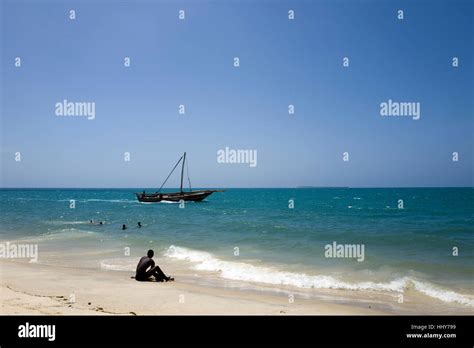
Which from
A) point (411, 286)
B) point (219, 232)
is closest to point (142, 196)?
point (219, 232)

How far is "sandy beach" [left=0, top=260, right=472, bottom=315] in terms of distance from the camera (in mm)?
8953

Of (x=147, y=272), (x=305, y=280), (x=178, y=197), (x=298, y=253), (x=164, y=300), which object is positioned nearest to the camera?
(x=164, y=300)

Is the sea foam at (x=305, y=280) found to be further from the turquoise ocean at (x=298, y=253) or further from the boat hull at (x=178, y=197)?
the boat hull at (x=178, y=197)

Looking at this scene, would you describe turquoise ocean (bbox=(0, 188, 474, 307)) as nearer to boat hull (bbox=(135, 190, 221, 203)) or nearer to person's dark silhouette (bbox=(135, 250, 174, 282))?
person's dark silhouette (bbox=(135, 250, 174, 282))

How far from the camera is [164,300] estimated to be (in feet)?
32.8

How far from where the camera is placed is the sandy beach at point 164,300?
8953 millimetres

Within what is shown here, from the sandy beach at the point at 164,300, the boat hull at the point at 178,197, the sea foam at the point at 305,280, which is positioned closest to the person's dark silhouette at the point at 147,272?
the sandy beach at the point at 164,300

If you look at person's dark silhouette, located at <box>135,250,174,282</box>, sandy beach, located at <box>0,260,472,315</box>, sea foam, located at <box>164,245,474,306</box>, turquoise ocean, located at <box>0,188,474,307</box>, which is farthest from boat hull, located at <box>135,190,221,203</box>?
person's dark silhouette, located at <box>135,250,174,282</box>

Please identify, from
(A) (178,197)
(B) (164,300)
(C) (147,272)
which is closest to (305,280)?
(C) (147,272)

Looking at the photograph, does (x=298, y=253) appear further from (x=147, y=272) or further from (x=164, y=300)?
(x=164, y=300)

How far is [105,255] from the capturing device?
19984mm

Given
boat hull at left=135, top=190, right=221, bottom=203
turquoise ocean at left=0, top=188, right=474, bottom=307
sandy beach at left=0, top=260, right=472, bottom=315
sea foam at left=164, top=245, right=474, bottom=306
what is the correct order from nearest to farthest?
sandy beach at left=0, top=260, right=472, bottom=315, sea foam at left=164, top=245, right=474, bottom=306, turquoise ocean at left=0, top=188, right=474, bottom=307, boat hull at left=135, top=190, right=221, bottom=203
